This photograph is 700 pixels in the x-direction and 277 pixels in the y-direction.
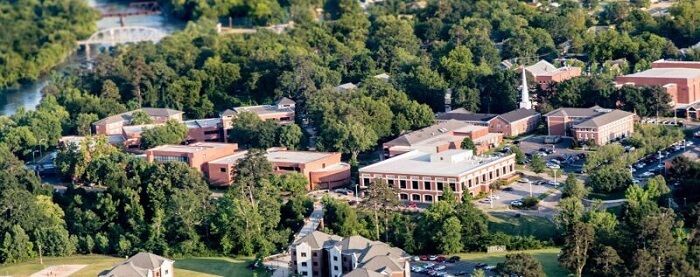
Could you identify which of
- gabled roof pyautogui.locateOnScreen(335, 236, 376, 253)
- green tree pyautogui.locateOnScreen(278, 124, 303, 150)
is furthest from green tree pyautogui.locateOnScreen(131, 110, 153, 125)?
gabled roof pyautogui.locateOnScreen(335, 236, 376, 253)

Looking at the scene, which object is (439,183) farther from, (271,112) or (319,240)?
(271,112)

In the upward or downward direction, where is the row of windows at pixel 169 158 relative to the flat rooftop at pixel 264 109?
downward

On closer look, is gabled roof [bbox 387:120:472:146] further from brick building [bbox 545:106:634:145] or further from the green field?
the green field

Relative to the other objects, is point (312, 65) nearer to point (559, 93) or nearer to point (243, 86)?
point (243, 86)

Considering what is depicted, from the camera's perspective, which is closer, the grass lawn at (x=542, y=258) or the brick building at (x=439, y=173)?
the grass lawn at (x=542, y=258)

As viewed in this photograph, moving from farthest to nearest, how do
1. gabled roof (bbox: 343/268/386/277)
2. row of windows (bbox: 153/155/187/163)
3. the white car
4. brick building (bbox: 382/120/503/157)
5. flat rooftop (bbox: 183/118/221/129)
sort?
flat rooftop (bbox: 183/118/221/129)
row of windows (bbox: 153/155/187/163)
brick building (bbox: 382/120/503/157)
the white car
gabled roof (bbox: 343/268/386/277)

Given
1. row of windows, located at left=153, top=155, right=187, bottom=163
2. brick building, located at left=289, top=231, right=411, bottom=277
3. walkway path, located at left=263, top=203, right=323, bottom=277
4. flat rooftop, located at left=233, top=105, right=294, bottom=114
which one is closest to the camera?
brick building, located at left=289, top=231, right=411, bottom=277

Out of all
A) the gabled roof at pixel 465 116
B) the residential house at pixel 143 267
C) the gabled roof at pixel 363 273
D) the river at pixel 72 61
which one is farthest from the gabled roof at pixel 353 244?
the river at pixel 72 61

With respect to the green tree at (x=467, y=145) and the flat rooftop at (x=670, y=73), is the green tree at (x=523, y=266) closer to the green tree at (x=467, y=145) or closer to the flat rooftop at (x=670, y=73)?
the green tree at (x=467, y=145)
